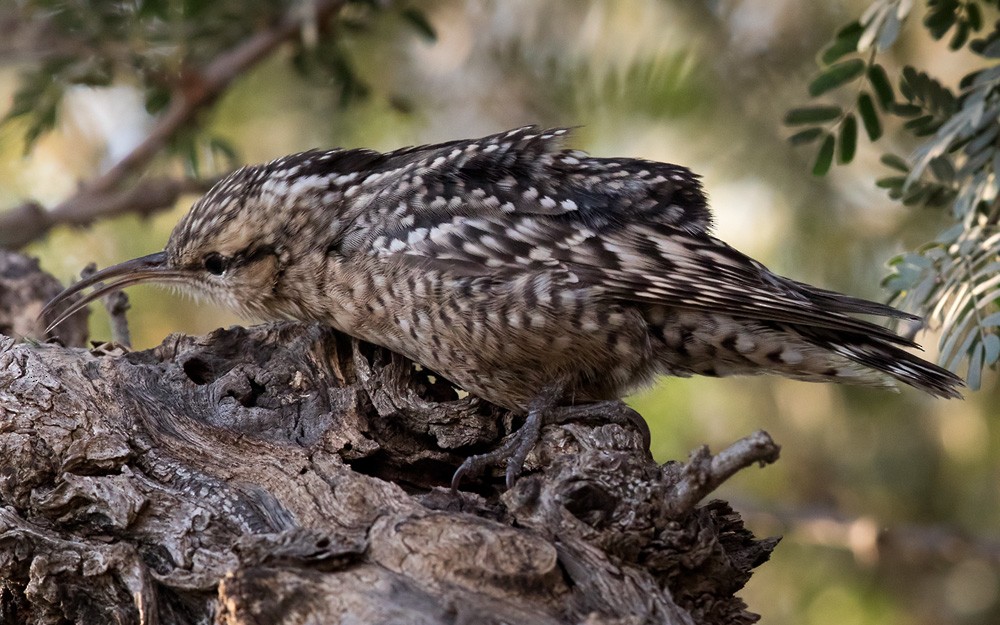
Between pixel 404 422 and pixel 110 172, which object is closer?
pixel 404 422

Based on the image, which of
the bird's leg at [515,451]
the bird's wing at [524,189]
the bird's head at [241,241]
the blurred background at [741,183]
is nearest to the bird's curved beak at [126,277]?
the bird's head at [241,241]

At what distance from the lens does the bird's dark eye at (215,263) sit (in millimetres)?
2988

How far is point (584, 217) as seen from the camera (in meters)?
2.75

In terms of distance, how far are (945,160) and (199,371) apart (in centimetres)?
202

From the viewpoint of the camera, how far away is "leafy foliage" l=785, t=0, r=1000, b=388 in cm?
253

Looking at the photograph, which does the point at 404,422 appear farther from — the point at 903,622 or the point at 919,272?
the point at 903,622

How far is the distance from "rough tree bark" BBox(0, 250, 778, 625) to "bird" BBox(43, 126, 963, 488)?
0.14m

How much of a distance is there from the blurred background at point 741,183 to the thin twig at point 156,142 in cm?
9

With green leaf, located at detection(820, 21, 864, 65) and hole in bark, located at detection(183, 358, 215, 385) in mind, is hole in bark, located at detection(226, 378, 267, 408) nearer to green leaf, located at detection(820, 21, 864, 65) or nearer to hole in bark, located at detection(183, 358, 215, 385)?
hole in bark, located at detection(183, 358, 215, 385)

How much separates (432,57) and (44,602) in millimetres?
3066

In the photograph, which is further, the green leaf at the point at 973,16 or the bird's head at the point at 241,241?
the bird's head at the point at 241,241

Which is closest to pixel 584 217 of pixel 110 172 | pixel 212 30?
pixel 212 30

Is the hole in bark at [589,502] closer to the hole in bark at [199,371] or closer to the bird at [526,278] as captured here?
the bird at [526,278]

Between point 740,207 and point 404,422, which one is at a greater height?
point 740,207
